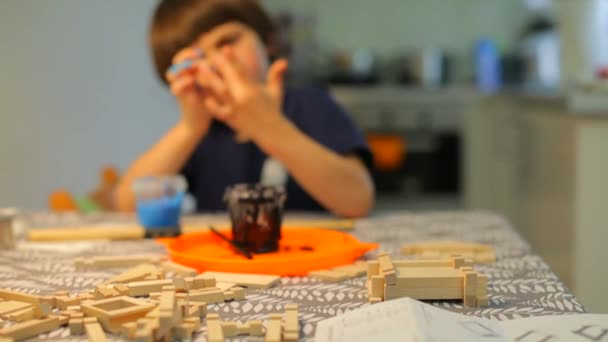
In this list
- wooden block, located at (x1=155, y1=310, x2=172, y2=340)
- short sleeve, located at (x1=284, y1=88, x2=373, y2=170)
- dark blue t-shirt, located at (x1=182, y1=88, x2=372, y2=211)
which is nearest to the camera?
wooden block, located at (x1=155, y1=310, x2=172, y2=340)

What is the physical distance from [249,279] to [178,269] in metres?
0.11

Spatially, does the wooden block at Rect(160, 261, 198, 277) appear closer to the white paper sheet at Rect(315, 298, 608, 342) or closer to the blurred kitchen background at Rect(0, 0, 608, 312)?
the white paper sheet at Rect(315, 298, 608, 342)

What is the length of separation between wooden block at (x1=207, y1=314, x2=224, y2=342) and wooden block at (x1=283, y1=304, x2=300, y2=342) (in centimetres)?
6

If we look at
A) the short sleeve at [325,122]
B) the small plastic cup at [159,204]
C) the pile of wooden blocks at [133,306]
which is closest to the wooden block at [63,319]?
the pile of wooden blocks at [133,306]

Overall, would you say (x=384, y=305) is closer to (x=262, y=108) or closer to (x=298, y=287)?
(x=298, y=287)

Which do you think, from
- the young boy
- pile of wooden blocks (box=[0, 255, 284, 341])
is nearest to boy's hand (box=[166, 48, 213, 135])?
the young boy

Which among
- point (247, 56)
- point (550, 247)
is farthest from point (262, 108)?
point (550, 247)

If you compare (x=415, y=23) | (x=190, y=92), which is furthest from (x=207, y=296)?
(x=415, y=23)

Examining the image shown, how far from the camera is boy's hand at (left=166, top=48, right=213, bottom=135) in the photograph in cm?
137

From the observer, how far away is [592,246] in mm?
1852

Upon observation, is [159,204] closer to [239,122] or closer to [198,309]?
[239,122]

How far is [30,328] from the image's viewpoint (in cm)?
65

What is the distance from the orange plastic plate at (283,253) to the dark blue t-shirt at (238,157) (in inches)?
19.8

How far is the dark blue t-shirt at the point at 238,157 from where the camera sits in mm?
1591
